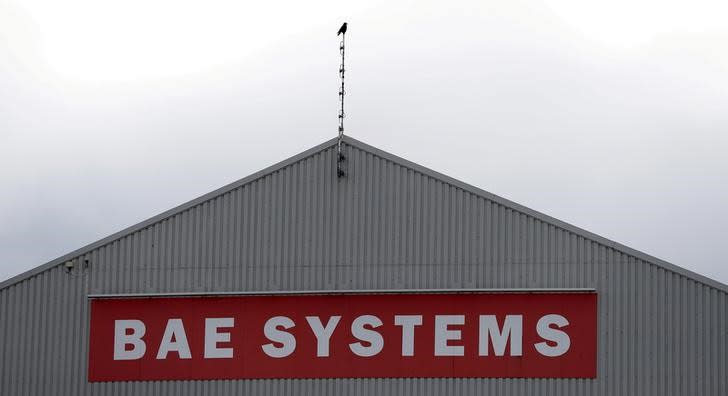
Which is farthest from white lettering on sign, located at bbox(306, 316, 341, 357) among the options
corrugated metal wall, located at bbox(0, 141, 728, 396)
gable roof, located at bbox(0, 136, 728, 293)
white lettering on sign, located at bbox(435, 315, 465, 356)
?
gable roof, located at bbox(0, 136, 728, 293)

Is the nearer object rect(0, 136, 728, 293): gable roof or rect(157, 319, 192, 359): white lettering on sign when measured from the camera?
rect(0, 136, 728, 293): gable roof

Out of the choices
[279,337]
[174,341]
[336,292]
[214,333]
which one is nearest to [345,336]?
[336,292]

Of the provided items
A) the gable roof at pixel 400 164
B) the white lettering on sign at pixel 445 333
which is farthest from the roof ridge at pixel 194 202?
the white lettering on sign at pixel 445 333

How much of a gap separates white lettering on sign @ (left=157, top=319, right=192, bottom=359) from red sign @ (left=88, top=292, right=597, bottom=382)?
0.03m

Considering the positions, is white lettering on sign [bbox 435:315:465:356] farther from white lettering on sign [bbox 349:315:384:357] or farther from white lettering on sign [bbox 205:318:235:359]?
white lettering on sign [bbox 205:318:235:359]

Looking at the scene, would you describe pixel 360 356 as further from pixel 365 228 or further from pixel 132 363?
pixel 132 363

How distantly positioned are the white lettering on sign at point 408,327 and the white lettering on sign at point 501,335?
6.32 feet

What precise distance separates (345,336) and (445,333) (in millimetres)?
2987

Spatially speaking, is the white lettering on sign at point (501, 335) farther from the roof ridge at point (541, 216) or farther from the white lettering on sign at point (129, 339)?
the white lettering on sign at point (129, 339)

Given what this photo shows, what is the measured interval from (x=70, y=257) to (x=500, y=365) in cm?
1348

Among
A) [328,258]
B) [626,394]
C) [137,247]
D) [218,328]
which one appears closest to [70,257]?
[137,247]

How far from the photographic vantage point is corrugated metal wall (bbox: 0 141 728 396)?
41.2 metres

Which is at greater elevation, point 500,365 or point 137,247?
point 137,247

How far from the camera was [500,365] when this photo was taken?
41.8 metres
